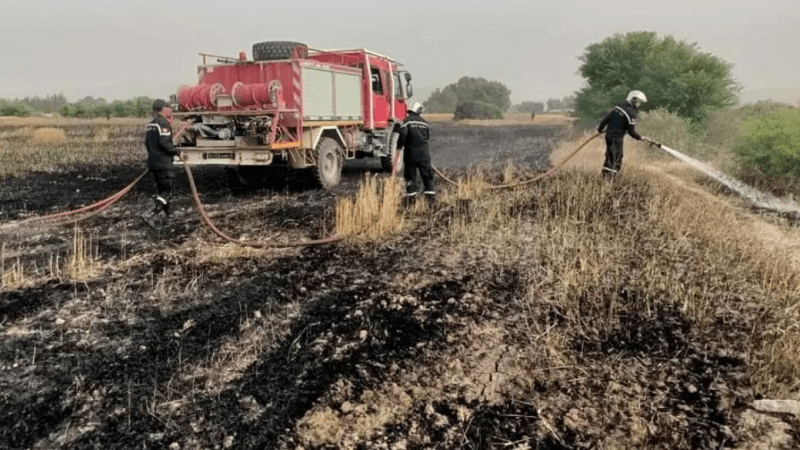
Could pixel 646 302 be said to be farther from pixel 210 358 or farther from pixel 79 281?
pixel 79 281

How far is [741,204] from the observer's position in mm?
9125

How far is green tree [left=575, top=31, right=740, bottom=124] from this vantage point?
685 inches

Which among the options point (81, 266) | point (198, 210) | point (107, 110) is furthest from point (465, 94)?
point (81, 266)

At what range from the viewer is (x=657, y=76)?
18219 millimetres

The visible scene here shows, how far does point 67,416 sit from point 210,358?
0.91 metres

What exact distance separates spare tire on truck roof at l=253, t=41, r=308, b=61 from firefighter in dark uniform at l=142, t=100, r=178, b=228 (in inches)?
99.0

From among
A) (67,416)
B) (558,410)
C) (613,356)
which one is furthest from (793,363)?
(67,416)

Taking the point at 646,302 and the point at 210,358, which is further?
the point at 646,302

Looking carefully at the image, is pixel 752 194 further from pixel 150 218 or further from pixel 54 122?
pixel 54 122

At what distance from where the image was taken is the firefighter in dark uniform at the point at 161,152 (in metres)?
7.36

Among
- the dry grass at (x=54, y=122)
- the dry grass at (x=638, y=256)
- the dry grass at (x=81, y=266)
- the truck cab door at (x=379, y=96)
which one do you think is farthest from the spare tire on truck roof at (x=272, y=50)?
the dry grass at (x=54, y=122)

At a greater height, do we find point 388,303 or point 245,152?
point 245,152

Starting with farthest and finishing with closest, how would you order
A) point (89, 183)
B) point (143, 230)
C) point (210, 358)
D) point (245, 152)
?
point (89, 183), point (245, 152), point (143, 230), point (210, 358)

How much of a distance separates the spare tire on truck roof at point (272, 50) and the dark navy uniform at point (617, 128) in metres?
5.80
